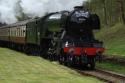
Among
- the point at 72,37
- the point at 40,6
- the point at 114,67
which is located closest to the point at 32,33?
the point at 40,6

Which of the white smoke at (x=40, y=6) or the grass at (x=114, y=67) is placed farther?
the white smoke at (x=40, y=6)

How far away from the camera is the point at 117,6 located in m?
59.9

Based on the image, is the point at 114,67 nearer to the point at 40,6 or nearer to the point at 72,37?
the point at 72,37

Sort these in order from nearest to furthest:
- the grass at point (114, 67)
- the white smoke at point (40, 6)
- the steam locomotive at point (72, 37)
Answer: the grass at point (114, 67)
the steam locomotive at point (72, 37)
the white smoke at point (40, 6)

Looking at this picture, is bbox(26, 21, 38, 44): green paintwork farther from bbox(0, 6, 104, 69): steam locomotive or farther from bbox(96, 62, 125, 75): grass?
bbox(96, 62, 125, 75): grass

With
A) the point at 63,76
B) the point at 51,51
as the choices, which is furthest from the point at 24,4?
the point at 63,76

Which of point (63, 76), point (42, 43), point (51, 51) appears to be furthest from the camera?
point (42, 43)

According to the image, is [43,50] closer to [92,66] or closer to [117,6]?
[92,66]

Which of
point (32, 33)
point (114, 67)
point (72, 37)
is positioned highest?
point (32, 33)

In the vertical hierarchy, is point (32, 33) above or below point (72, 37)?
above

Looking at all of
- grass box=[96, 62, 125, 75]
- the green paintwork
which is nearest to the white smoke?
the green paintwork

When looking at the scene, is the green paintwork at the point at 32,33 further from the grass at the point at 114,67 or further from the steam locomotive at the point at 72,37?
the grass at the point at 114,67

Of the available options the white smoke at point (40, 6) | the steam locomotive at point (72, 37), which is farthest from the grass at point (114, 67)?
the white smoke at point (40, 6)

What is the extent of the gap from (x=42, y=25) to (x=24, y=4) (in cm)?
849
